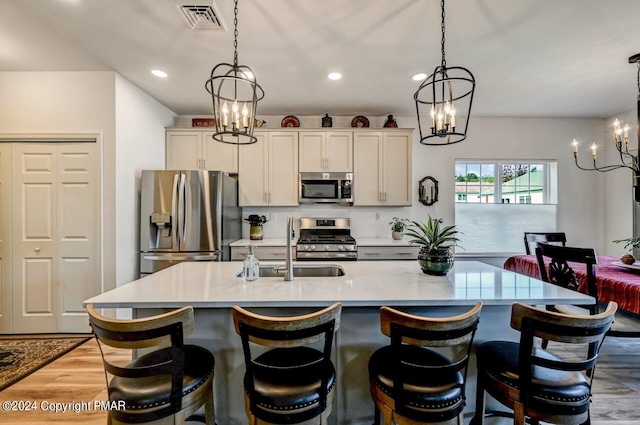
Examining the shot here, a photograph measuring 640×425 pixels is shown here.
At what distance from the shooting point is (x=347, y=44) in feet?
8.40

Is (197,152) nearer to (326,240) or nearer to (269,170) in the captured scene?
Answer: (269,170)

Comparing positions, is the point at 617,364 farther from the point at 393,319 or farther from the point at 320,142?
the point at 320,142

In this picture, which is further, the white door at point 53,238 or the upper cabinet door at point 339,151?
the upper cabinet door at point 339,151

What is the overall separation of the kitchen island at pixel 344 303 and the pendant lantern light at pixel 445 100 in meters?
0.85

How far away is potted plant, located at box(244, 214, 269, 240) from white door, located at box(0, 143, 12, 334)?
8.43 feet

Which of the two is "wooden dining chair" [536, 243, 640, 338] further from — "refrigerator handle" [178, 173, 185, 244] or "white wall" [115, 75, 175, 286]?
"white wall" [115, 75, 175, 286]

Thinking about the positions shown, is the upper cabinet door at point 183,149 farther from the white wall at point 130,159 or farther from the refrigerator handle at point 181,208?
the refrigerator handle at point 181,208

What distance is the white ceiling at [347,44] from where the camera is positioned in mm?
2123

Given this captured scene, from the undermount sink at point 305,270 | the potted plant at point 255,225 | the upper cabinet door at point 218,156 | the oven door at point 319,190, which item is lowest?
the undermount sink at point 305,270

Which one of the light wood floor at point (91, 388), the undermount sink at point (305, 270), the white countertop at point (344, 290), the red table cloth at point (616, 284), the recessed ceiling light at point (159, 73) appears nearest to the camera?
the white countertop at point (344, 290)

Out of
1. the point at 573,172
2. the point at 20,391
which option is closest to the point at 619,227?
the point at 573,172

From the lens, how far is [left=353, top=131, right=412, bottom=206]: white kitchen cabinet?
4191 millimetres

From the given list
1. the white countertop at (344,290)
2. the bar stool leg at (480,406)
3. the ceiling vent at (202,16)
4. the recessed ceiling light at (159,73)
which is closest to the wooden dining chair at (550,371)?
the bar stool leg at (480,406)

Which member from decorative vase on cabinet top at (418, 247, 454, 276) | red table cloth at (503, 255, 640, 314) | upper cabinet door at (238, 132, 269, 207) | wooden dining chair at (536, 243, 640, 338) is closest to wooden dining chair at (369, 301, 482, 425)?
decorative vase on cabinet top at (418, 247, 454, 276)
